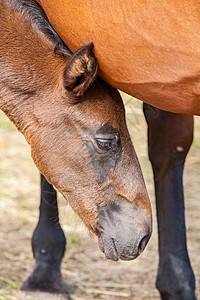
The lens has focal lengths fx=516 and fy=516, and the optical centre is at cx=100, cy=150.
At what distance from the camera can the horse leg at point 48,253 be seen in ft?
10.7

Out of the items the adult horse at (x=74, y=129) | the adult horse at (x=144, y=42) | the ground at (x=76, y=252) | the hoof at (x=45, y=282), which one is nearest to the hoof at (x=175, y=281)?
the ground at (x=76, y=252)

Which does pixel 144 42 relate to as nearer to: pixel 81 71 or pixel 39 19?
pixel 81 71

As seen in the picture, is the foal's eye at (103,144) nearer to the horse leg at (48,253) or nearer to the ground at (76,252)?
the ground at (76,252)

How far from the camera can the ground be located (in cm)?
333

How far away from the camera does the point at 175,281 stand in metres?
3.02

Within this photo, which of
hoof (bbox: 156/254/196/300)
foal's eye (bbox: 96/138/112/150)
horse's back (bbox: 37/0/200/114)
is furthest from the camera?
hoof (bbox: 156/254/196/300)

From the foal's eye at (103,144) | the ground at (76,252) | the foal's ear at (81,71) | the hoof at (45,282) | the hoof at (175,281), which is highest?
the foal's ear at (81,71)

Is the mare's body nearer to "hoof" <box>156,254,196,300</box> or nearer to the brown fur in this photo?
Result: the brown fur

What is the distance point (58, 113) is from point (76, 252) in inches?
73.1

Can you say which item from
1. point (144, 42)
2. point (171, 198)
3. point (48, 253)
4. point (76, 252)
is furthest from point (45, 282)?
point (144, 42)

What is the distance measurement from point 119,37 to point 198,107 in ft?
1.34

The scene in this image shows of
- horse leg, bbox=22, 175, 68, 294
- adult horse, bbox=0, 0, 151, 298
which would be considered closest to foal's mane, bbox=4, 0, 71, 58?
adult horse, bbox=0, 0, 151, 298

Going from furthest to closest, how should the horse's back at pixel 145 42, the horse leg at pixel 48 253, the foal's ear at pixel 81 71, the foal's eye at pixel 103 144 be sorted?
the horse leg at pixel 48 253 → the foal's eye at pixel 103 144 → the foal's ear at pixel 81 71 → the horse's back at pixel 145 42

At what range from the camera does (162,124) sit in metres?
3.08
